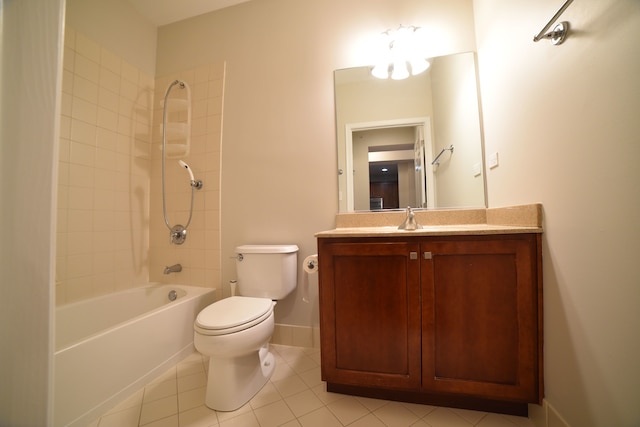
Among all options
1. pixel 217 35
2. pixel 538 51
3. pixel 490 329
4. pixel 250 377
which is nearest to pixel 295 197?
pixel 250 377

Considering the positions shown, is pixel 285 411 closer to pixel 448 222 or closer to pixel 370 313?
pixel 370 313

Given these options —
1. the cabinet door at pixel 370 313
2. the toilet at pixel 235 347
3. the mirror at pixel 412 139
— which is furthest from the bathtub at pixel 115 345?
the mirror at pixel 412 139

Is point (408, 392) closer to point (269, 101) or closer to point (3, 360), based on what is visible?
point (3, 360)

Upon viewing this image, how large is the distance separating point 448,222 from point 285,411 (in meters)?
1.33

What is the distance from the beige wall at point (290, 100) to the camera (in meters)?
1.42

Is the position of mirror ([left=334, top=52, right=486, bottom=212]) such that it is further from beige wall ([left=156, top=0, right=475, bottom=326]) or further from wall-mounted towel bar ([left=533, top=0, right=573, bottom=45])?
wall-mounted towel bar ([left=533, top=0, right=573, bottom=45])

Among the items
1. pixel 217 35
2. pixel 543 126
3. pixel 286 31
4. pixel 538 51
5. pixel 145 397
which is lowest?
pixel 145 397

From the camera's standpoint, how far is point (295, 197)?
149 cm

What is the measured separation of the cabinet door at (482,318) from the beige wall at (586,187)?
0.07 meters

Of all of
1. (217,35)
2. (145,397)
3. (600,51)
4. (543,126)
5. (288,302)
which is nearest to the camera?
(600,51)

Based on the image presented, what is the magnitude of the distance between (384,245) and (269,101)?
1.35 m

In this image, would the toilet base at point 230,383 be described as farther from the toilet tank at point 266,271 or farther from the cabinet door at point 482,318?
the cabinet door at point 482,318

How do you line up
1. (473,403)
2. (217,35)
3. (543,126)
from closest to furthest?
(543,126) → (473,403) → (217,35)

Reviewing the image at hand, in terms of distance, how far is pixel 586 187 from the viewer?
64 cm
